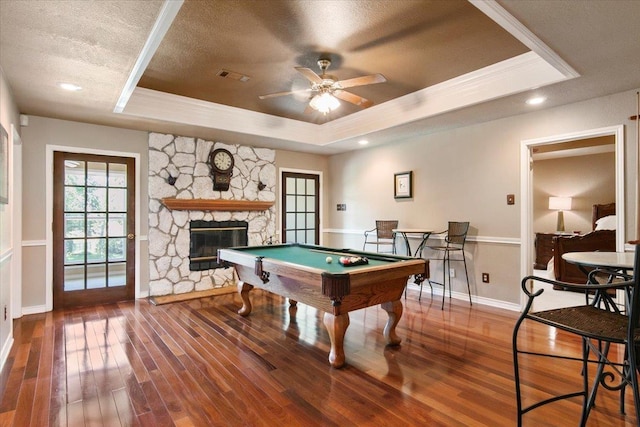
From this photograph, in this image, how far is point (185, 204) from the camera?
16.6 feet

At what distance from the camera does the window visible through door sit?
6441mm

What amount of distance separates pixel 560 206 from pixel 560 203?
0.07 metres

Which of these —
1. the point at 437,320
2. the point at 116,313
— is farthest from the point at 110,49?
the point at 437,320

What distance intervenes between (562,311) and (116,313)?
446cm

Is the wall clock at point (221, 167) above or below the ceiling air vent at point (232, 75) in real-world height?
below

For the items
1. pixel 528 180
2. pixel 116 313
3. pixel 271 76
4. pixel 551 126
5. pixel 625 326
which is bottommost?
pixel 116 313

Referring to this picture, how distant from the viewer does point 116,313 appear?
4117mm

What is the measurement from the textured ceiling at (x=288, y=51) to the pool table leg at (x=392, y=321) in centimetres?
229

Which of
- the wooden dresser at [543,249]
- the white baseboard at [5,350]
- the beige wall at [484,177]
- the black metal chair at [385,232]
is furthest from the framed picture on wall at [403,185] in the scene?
the white baseboard at [5,350]

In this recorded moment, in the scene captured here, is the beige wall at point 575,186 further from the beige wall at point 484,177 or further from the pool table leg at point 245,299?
the pool table leg at point 245,299

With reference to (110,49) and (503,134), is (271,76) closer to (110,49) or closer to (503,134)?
(110,49)

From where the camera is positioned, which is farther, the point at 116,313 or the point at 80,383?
the point at 116,313

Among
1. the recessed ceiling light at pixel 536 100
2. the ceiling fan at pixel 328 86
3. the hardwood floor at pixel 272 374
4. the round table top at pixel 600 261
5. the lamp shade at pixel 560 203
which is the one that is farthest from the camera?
the lamp shade at pixel 560 203

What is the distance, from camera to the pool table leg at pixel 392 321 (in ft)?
9.99
